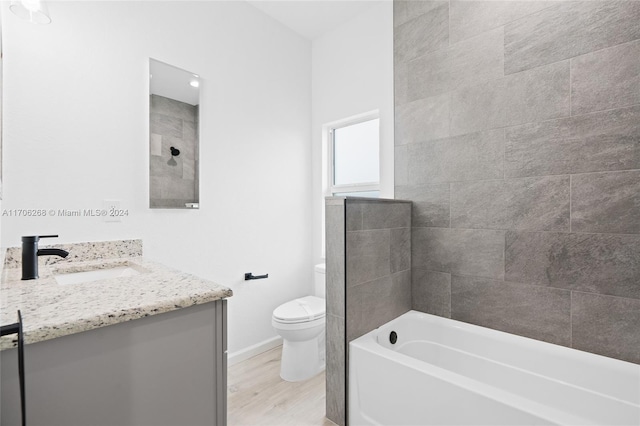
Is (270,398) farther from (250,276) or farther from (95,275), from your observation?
(95,275)

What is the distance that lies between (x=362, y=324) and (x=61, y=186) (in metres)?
1.82

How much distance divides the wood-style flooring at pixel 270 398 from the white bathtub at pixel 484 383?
0.30 meters

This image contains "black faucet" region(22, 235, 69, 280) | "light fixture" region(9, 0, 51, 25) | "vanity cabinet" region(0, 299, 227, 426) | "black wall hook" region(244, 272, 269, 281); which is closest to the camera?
"vanity cabinet" region(0, 299, 227, 426)

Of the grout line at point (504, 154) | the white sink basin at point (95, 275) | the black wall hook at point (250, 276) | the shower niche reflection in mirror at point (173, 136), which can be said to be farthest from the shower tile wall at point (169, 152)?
the grout line at point (504, 154)

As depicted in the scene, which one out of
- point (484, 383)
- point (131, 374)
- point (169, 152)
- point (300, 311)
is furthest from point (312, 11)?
point (484, 383)

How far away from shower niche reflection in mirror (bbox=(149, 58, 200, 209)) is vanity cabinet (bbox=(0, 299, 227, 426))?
1.32 metres

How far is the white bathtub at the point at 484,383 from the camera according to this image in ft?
3.92

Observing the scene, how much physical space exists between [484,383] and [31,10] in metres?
2.79

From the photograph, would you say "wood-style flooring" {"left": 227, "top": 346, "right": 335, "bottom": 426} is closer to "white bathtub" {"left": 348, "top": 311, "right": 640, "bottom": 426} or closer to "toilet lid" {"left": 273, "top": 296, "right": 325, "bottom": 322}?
"white bathtub" {"left": 348, "top": 311, "right": 640, "bottom": 426}

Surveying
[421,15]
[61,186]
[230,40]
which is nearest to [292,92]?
[230,40]

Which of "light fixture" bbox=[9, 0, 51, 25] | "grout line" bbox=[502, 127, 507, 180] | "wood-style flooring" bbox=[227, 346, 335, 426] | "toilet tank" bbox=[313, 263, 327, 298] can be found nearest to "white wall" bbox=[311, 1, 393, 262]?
"toilet tank" bbox=[313, 263, 327, 298]

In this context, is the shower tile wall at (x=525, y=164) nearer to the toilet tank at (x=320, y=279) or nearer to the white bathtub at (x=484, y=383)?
the white bathtub at (x=484, y=383)

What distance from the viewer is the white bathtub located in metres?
1.20

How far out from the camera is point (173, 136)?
6.60ft
